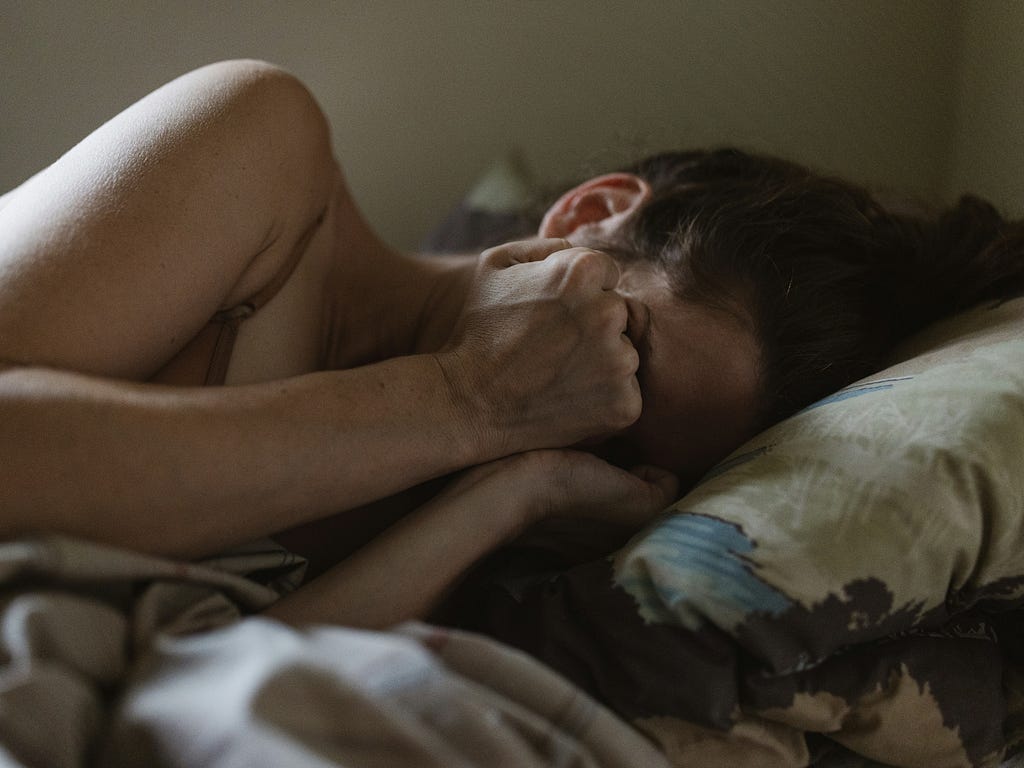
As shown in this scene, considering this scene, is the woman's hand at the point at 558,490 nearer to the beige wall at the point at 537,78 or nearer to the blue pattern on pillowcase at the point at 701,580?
the blue pattern on pillowcase at the point at 701,580

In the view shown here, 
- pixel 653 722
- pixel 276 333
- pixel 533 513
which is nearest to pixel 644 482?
pixel 533 513

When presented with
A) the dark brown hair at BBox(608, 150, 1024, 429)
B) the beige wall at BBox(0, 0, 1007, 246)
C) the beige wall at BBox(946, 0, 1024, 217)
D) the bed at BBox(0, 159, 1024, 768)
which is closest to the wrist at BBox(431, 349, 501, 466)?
the bed at BBox(0, 159, 1024, 768)

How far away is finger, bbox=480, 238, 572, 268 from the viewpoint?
2.97 feet

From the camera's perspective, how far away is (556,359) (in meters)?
0.84

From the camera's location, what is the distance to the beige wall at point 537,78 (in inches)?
55.0

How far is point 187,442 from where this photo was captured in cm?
66

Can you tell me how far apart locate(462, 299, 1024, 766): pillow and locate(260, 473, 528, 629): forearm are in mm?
51

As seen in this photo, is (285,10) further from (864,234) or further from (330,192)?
(864,234)

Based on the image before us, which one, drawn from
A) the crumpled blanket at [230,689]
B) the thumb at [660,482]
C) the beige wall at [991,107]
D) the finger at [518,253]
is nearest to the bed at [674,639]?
the crumpled blanket at [230,689]

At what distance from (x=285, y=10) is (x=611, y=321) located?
92 centimetres

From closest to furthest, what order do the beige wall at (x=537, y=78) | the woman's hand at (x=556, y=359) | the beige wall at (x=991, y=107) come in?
1. the woman's hand at (x=556, y=359)
2. the beige wall at (x=991, y=107)
3. the beige wall at (x=537, y=78)

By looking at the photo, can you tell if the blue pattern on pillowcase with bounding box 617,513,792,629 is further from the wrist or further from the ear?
the ear

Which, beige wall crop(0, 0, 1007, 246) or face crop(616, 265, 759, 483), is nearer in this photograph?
face crop(616, 265, 759, 483)

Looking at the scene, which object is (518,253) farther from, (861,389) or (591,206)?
(861,389)
